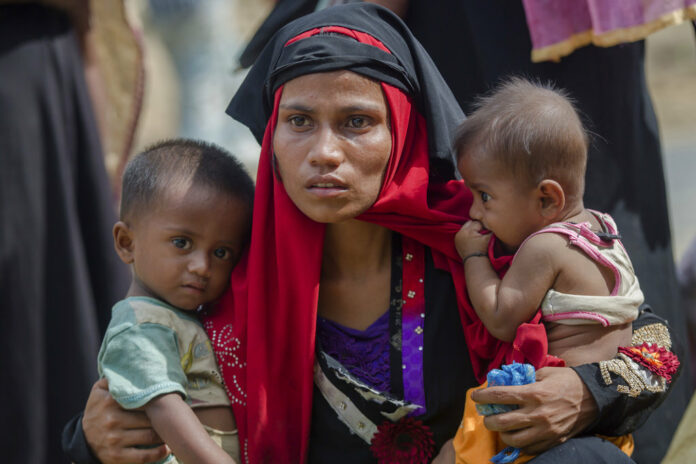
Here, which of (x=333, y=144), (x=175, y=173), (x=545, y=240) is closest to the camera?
(x=545, y=240)

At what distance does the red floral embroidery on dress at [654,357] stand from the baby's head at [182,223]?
3.93ft

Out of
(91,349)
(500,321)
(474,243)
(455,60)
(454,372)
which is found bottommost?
(91,349)

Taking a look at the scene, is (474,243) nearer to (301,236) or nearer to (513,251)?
(513,251)

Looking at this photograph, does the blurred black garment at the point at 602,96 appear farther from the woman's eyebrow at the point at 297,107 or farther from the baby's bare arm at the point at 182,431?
the baby's bare arm at the point at 182,431

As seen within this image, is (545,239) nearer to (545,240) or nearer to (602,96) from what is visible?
(545,240)

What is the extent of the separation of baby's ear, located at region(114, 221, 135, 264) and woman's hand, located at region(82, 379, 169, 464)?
0.44 m

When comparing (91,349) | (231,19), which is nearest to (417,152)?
(91,349)

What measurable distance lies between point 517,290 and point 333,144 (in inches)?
25.3

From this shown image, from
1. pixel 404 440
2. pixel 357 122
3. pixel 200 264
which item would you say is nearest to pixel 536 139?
pixel 357 122

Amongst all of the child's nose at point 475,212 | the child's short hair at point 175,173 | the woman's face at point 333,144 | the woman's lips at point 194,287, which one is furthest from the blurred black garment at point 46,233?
the child's nose at point 475,212

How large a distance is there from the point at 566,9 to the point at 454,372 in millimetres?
1462

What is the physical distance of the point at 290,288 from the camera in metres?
2.65

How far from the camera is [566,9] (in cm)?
324

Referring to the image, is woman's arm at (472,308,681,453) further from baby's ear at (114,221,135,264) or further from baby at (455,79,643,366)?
baby's ear at (114,221,135,264)
